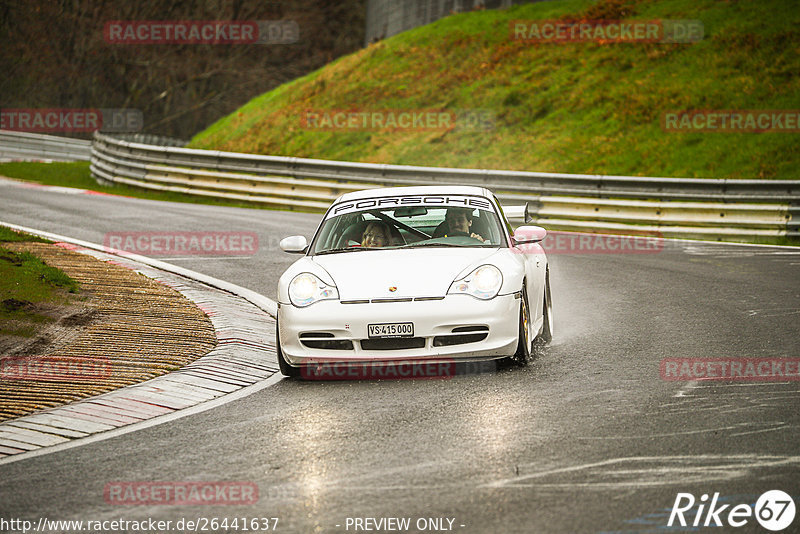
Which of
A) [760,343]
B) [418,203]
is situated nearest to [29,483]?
[418,203]

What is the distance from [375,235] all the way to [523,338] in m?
1.68

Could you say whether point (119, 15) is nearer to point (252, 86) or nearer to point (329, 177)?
point (252, 86)

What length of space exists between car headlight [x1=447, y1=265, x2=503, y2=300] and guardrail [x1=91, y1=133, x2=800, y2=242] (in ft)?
36.7

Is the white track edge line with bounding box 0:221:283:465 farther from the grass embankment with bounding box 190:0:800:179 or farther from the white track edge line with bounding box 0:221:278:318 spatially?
the grass embankment with bounding box 190:0:800:179

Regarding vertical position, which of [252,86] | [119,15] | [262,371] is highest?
[119,15]

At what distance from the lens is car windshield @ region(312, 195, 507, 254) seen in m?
8.59

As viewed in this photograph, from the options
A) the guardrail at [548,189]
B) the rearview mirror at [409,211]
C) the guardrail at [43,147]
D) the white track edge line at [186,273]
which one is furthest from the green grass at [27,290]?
the guardrail at [43,147]

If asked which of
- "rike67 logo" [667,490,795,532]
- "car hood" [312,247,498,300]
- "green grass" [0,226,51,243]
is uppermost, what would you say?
"car hood" [312,247,498,300]

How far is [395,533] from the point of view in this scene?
4.41 m

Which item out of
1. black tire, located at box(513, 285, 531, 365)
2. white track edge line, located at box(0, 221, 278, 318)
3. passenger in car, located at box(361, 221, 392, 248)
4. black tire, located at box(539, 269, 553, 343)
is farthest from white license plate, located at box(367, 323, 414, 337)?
white track edge line, located at box(0, 221, 278, 318)

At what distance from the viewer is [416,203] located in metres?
8.88

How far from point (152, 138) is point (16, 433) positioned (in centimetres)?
2629

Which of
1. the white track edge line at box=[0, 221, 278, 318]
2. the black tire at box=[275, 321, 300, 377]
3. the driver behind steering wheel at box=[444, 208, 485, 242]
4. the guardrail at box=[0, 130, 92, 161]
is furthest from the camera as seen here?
the guardrail at box=[0, 130, 92, 161]

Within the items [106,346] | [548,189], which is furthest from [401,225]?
[548,189]
